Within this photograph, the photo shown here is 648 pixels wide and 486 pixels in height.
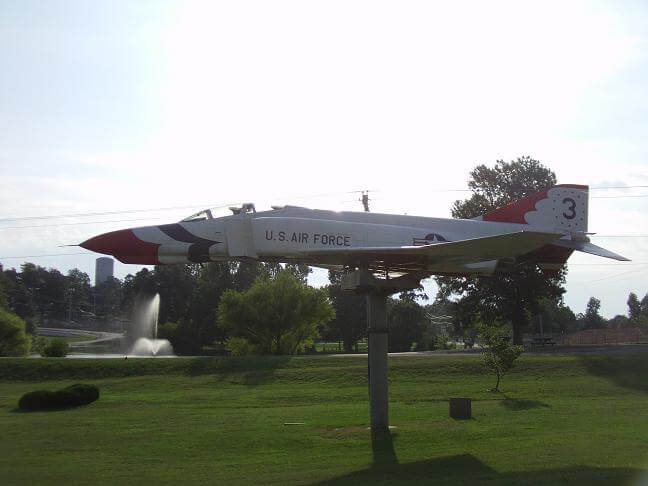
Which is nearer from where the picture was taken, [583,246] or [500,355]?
[583,246]

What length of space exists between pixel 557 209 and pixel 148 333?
57.3 metres

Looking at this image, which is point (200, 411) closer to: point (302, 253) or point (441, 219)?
point (302, 253)

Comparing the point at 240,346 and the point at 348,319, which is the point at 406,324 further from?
the point at 240,346

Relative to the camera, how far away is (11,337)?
40688 mm

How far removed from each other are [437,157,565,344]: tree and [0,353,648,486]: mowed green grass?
37.0 feet

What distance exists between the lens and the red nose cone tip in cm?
1727

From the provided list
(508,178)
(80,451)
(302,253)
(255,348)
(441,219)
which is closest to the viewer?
(80,451)

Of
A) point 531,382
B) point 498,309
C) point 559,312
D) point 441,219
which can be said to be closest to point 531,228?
point 441,219

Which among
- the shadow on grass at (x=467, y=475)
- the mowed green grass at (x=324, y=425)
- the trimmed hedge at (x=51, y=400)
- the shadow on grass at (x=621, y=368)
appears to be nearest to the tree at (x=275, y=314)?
the mowed green grass at (x=324, y=425)

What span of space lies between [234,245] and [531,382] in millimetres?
17252

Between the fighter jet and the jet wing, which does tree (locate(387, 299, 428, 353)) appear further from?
the jet wing

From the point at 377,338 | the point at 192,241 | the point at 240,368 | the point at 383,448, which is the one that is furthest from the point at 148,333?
the point at 383,448

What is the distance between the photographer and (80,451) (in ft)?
49.1

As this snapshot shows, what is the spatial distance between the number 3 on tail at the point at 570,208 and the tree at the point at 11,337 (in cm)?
3588
